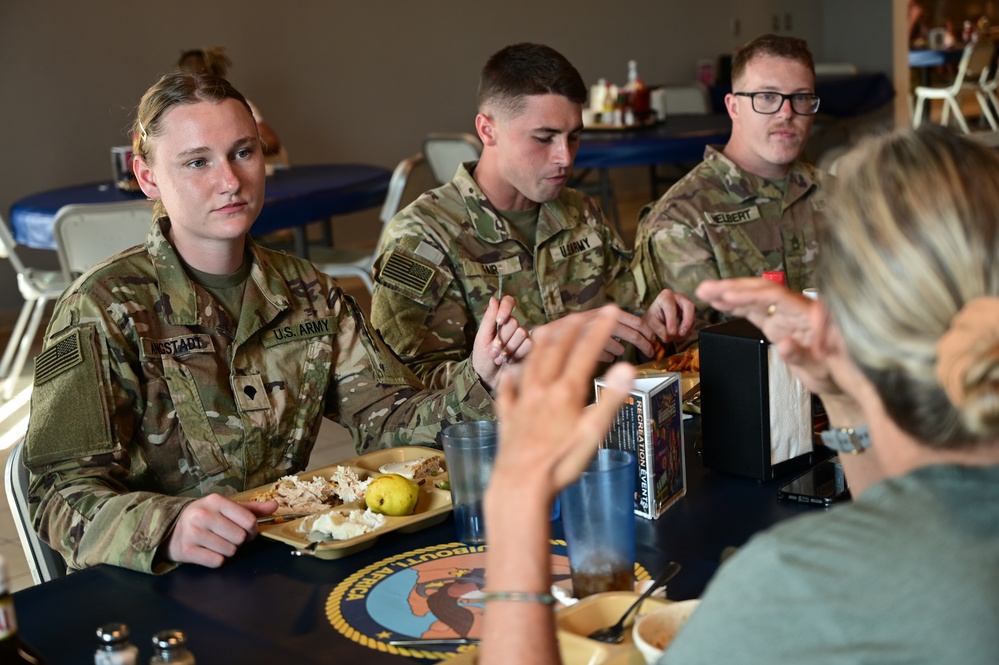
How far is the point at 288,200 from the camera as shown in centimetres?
471

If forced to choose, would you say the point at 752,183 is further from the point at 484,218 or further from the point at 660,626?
the point at 660,626

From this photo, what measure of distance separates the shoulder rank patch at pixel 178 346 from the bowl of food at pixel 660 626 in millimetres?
1074

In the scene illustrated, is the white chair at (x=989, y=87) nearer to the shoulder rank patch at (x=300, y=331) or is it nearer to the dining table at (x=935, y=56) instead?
the dining table at (x=935, y=56)

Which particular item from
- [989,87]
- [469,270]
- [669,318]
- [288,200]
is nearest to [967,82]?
[989,87]

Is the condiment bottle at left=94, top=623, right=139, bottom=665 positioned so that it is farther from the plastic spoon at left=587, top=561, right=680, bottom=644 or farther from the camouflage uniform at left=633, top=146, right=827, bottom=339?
the camouflage uniform at left=633, top=146, right=827, bottom=339

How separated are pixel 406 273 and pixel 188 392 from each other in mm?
769

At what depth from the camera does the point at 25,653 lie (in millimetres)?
1067

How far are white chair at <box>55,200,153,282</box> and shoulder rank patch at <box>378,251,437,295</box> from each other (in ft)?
5.99

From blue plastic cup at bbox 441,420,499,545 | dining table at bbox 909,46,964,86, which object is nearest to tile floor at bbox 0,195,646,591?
blue plastic cup at bbox 441,420,499,545

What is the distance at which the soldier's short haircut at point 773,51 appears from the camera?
10.9 ft

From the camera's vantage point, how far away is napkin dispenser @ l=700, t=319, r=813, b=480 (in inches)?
67.4

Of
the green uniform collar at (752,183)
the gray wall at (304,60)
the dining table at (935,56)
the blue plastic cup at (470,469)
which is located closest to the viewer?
the blue plastic cup at (470,469)

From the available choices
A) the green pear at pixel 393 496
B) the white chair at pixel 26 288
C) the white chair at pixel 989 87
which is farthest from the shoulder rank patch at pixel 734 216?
the white chair at pixel 989 87

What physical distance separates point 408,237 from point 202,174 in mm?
745
